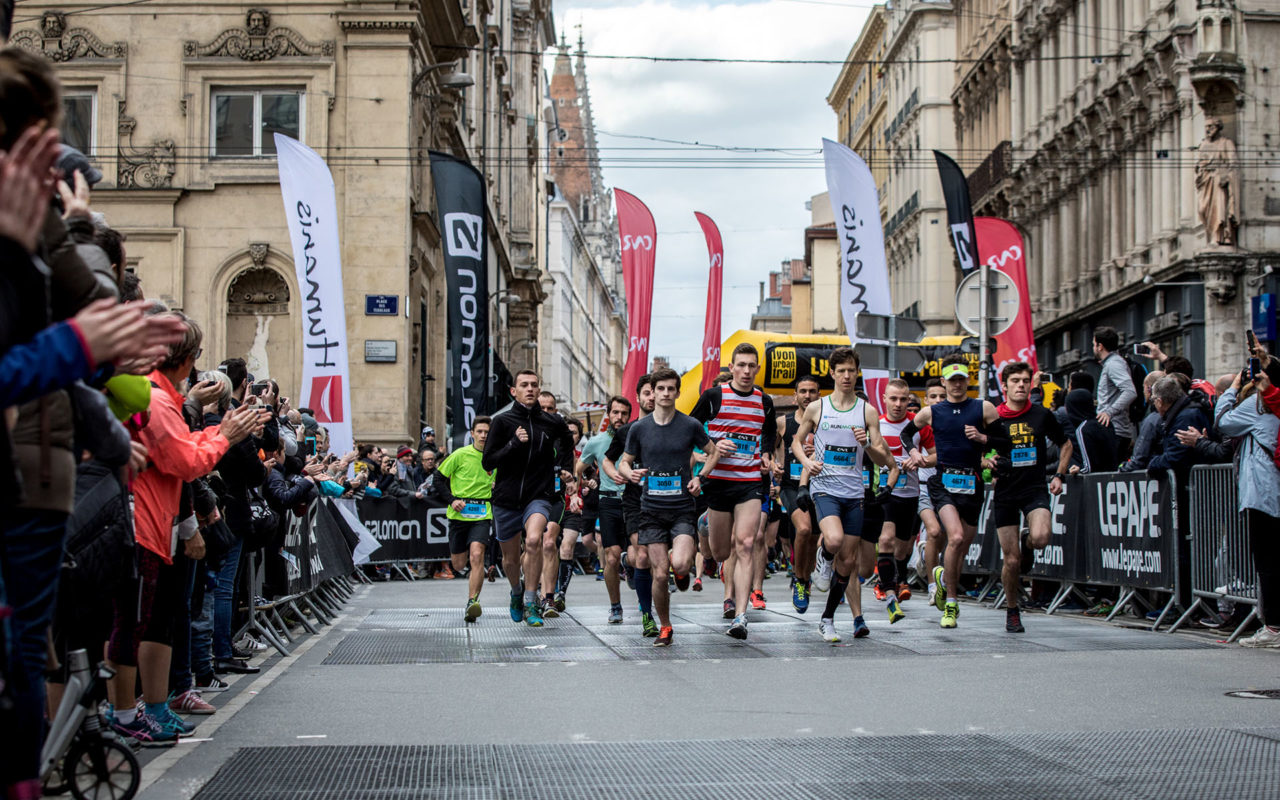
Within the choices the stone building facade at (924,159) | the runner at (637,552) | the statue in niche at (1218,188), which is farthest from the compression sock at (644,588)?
the stone building facade at (924,159)

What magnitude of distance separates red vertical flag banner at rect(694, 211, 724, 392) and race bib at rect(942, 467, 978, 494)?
47.7 feet

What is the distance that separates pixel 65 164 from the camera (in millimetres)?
5074

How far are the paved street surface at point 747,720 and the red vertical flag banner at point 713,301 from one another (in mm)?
15616

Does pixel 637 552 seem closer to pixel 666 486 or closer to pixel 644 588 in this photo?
pixel 644 588

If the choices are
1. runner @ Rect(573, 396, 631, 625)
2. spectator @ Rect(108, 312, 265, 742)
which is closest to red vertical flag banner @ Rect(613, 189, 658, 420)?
runner @ Rect(573, 396, 631, 625)

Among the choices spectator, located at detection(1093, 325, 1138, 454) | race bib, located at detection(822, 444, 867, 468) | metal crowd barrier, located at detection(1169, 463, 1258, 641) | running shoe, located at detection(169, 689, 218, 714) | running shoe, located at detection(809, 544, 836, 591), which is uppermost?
spectator, located at detection(1093, 325, 1138, 454)

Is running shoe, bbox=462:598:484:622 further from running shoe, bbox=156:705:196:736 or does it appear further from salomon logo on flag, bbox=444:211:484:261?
salomon logo on flag, bbox=444:211:484:261

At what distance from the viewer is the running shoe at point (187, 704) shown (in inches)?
321

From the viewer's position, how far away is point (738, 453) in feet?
40.7

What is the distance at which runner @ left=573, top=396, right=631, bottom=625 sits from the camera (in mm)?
14453

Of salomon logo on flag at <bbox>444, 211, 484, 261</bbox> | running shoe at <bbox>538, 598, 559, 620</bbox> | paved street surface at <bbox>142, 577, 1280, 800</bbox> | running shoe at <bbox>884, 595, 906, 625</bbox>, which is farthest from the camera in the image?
salomon logo on flag at <bbox>444, 211, 484, 261</bbox>

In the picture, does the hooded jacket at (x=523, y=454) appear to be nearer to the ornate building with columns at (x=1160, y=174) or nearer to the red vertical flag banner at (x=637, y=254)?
the red vertical flag banner at (x=637, y=254)

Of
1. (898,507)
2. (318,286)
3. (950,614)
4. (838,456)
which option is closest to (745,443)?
(838,456)

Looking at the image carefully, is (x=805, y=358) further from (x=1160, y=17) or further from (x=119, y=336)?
(x=119, y=336)
